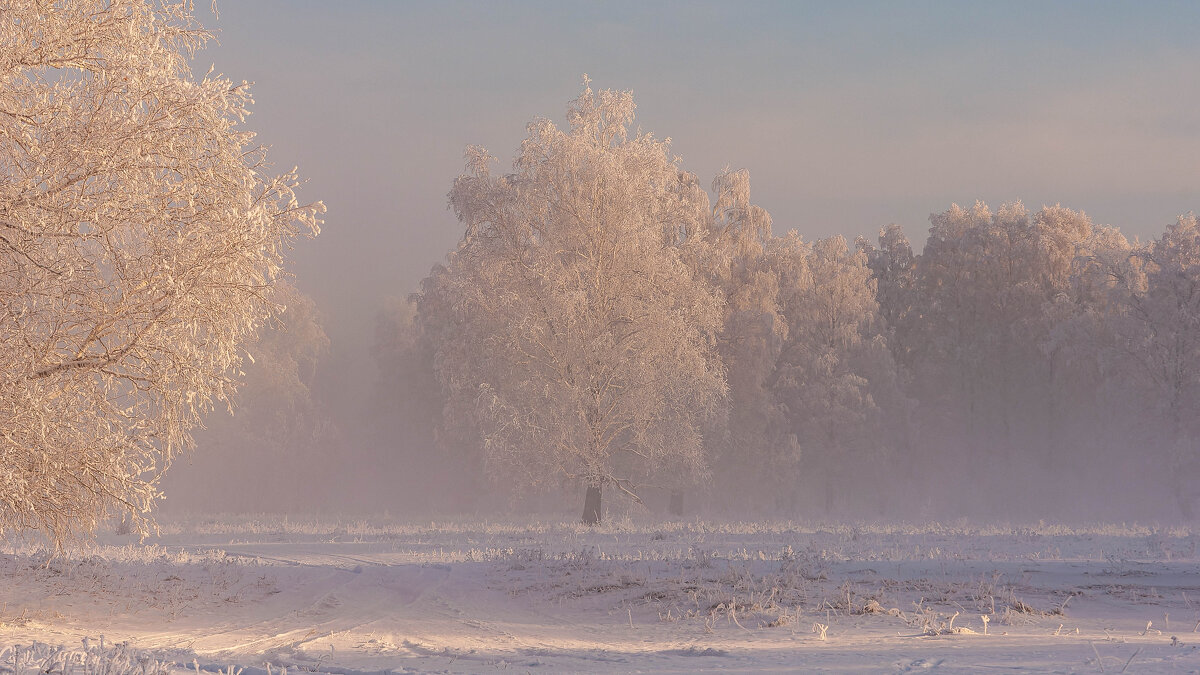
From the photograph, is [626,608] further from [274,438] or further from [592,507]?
[274,438]

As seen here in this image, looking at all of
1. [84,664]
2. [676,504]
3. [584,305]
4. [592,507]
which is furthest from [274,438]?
[84,664]

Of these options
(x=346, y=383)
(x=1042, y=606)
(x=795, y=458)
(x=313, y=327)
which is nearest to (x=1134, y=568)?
(x=1042, y=606)

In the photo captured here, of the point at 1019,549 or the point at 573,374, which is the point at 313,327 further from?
the point at 1019,549

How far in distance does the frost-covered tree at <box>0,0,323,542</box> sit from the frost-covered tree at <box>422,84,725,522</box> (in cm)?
1657

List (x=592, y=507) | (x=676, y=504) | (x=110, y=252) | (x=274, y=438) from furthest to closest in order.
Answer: (x=274, y=438) → (x=676, y=504) → (x=592, y=507) → (x=110, y=252)

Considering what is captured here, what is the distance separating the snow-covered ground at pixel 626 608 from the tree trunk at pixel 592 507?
344 inches

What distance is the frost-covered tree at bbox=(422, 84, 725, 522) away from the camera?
28234 millimetres

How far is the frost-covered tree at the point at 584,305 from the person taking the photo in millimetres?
28234

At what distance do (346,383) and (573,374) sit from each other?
64775 mm

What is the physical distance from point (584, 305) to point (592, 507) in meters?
6.72

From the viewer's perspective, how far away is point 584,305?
2789 cm

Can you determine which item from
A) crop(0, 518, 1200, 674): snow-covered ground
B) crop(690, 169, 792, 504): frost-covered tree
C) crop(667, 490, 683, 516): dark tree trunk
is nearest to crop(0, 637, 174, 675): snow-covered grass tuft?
crop(0, 518, 1200, 674): snow-covered ground

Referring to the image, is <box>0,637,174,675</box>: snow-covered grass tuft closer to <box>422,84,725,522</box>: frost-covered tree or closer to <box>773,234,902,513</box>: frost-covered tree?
<box>422,84,725,522</box>: frost-covered tree

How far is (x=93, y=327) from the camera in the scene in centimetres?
1035
